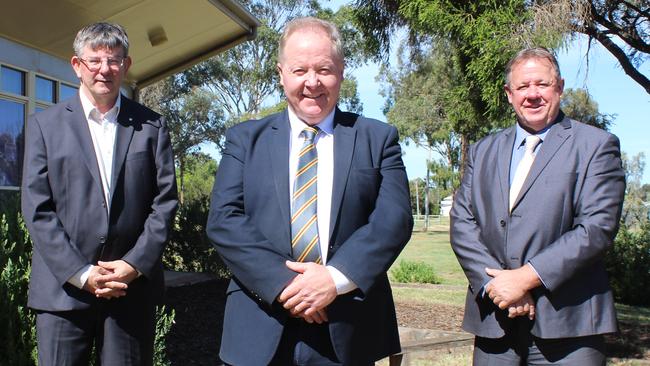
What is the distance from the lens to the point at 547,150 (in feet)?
10.7

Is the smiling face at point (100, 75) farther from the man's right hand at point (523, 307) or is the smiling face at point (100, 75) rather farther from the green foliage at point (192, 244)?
the green foliage at point (192, 244)

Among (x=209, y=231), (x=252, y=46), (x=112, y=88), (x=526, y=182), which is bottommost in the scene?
(x=209, y=231)

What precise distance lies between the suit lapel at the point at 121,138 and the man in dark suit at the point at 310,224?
2.19 feet

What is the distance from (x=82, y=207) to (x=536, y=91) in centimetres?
233

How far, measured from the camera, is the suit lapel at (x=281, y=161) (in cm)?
270

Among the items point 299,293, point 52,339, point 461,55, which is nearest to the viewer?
point 299,293

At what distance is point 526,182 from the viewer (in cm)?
323

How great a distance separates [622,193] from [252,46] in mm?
35271

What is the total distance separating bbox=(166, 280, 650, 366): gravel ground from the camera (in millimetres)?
6543

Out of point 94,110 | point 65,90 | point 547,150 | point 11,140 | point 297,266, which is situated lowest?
point 297,266

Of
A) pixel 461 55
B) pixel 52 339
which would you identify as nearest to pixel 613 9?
pixel 461 55

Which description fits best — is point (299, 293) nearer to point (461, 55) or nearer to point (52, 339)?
point (52, 339)

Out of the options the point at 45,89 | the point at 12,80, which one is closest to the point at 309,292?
the point at 12,80

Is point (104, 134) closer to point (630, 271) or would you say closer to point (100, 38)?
point (100, 38)
